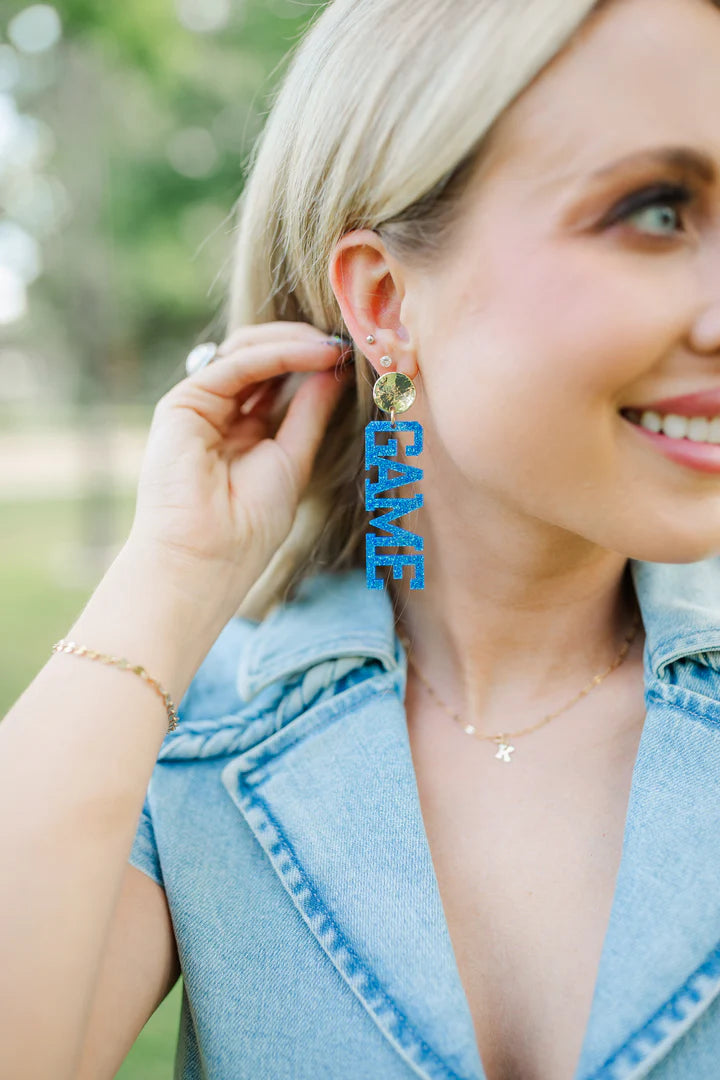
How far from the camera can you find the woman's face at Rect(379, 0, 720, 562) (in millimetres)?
1393

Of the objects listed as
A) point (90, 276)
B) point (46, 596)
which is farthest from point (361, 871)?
point (90, 276)

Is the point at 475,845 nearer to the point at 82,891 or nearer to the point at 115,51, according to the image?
the point at 82,891

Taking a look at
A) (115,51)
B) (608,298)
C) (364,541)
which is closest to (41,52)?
(115,51)

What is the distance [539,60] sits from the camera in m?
1.43

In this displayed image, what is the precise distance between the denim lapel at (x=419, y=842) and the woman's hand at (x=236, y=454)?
212mm

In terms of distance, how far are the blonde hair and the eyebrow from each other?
0.19 meters

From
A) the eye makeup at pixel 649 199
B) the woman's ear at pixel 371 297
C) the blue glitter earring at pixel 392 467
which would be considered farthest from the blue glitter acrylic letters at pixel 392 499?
the eye makeup at pixel 649 199

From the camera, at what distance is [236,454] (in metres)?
2.05

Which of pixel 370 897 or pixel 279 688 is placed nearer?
pixel 370 897

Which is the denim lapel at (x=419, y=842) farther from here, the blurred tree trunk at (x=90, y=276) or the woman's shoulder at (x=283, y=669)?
the blurred tree trunk at (x=90, y=276)

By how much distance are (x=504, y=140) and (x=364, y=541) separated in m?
0.88

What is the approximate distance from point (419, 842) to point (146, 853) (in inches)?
19.2

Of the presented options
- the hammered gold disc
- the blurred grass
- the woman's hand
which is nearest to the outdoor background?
the blurred grass

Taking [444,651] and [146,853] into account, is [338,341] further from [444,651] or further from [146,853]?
[146,853]
